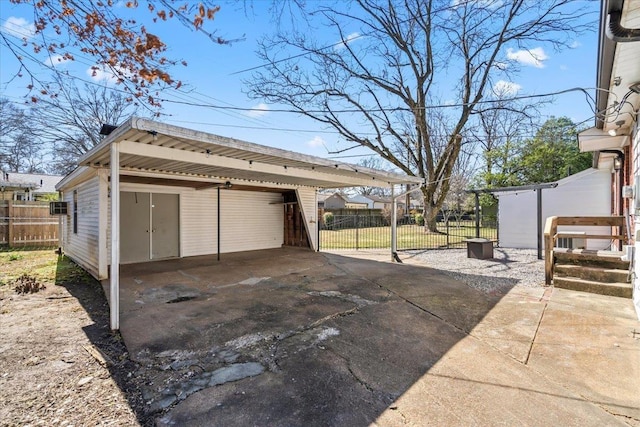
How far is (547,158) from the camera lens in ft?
66.1

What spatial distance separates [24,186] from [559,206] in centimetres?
2194

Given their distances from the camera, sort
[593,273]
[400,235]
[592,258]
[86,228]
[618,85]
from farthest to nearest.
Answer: [400,235]
[86,228]
[592,258]
[593,273]
[618,85]

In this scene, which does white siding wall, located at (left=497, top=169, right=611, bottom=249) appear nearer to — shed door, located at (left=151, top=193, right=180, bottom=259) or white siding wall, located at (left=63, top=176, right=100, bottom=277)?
shed door, located at (left=151, top=193, right=180, bottom=259)

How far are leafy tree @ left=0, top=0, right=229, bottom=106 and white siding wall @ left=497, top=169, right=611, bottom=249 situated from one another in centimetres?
1117

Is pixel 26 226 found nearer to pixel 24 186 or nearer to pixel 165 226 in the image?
pixel 24 186

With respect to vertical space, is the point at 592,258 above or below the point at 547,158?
below

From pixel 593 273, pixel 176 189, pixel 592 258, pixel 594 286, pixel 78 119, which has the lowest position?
pixel 594 286

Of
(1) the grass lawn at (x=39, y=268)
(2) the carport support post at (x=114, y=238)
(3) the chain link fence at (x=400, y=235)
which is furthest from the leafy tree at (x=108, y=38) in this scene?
(3) the chain link fence at (x=400, y=235)

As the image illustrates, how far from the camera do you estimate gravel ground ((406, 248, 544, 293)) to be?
6.00m

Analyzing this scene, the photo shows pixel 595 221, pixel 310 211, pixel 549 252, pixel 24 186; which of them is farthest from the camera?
pixel 24 186

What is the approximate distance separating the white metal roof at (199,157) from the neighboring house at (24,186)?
31.5ft

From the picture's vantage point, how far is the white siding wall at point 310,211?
10758mm

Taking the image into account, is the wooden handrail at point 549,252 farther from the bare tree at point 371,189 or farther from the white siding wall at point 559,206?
the bare tree at point 371,189

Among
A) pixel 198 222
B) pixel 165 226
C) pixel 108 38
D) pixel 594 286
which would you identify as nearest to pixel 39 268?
Answer: pixel 165 226
